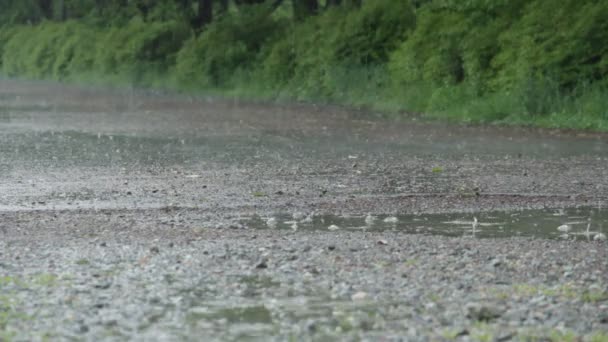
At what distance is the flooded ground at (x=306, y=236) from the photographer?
8.12 m

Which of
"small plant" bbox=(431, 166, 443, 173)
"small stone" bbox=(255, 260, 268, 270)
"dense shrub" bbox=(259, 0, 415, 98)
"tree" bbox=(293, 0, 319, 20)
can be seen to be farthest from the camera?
"tree" bbox=(293, 0, 319, 20)

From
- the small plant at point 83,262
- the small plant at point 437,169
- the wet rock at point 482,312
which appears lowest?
the small plant at point 437,169

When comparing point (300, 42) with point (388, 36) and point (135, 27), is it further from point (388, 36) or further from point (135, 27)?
point (135, 27)

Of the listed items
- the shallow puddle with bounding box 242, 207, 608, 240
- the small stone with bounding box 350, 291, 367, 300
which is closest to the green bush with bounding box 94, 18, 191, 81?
the shallow puddle with bounding box 242, 207, 608, 240

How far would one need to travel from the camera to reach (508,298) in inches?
341

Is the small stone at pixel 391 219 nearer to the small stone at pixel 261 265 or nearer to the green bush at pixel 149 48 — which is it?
the small stone at pixel 261 265

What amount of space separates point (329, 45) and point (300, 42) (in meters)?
2.89

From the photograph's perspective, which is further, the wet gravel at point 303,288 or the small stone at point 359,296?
the small stone at point 359,296

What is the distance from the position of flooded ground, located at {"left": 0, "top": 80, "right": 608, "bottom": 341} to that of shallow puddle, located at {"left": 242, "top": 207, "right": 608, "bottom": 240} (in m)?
0.04

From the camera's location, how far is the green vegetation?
27.8m

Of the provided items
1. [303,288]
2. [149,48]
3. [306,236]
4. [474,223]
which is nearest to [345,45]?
[149,48]

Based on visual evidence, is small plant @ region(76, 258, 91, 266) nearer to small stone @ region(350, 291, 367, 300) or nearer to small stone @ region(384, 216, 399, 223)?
small stone @ region(350, 291, 367, 300)

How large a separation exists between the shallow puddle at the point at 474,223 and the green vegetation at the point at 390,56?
1208 cm

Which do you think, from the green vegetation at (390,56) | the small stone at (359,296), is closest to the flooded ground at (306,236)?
the small stone at (359,296)
